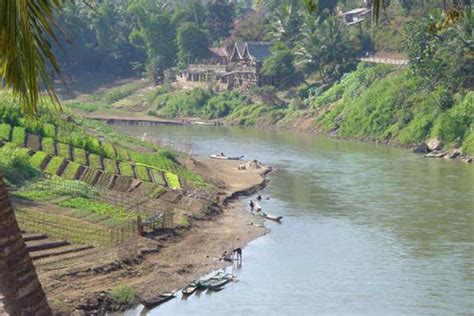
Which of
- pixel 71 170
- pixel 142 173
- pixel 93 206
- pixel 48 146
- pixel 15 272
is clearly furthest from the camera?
pixel 142 173

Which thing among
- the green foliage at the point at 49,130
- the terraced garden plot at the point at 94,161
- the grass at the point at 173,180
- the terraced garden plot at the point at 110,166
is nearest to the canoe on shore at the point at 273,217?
the grass at the point at 173,180

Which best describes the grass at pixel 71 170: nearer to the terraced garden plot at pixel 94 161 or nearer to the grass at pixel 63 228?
the terraced garden plot at pixel 94 161

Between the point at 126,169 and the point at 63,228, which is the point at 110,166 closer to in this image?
the point at 126,169

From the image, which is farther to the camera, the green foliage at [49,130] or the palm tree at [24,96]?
the green foliage at [49,130]

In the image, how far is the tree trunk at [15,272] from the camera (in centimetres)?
649

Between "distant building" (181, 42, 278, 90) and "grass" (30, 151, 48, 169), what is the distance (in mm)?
53840

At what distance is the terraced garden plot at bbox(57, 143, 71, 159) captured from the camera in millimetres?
54188

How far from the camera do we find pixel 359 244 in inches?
1635

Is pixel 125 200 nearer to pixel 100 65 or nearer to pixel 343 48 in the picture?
pixel 343 48

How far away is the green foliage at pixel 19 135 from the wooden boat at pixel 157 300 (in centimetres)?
2313

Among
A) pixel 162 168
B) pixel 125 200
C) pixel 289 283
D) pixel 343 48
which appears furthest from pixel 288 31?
pixel 289 283

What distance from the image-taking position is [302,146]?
79.7m

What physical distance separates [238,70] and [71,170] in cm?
5930

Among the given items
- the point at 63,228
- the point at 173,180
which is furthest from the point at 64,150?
the point at 63,228
